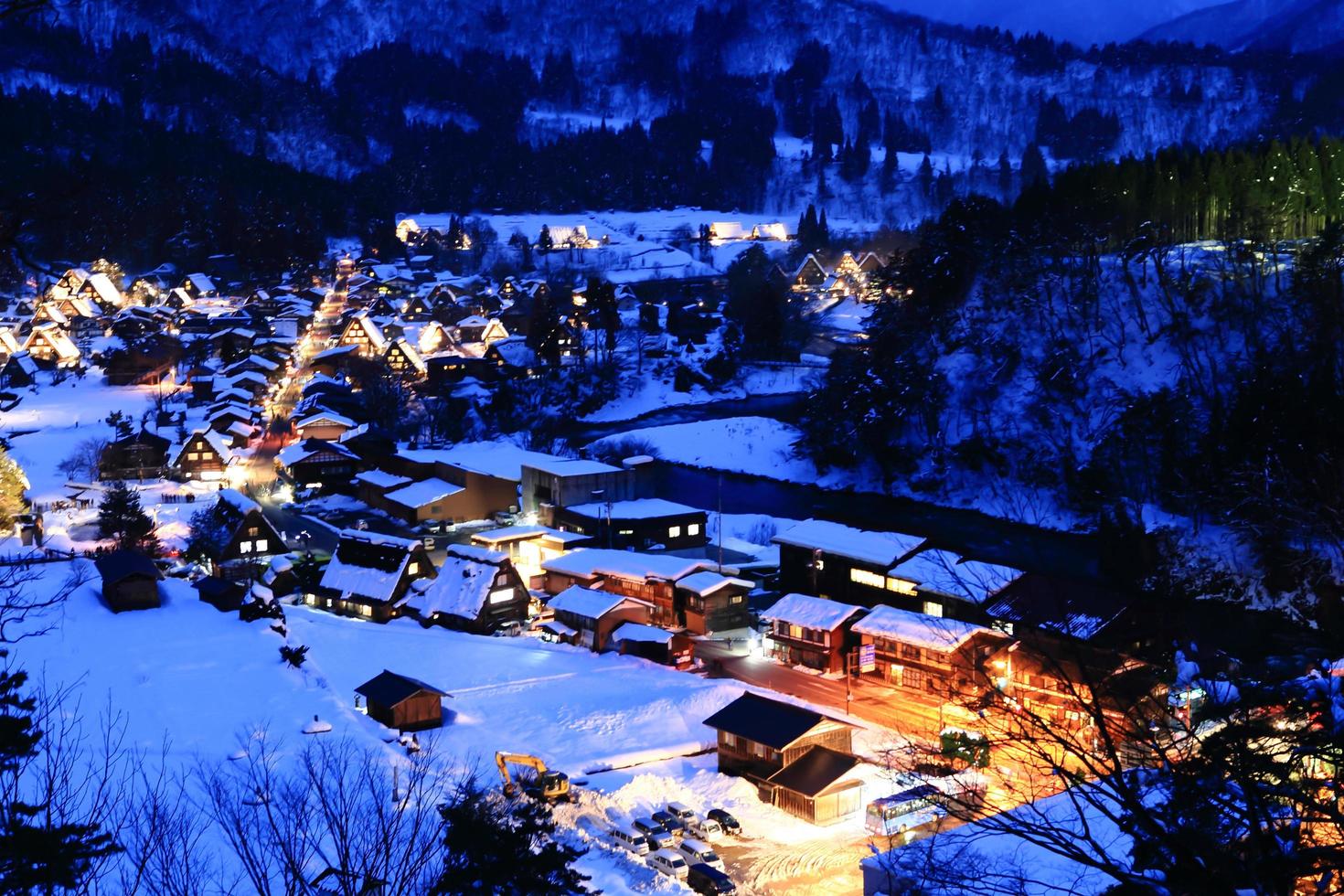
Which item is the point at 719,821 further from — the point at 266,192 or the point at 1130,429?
the point at 266,192

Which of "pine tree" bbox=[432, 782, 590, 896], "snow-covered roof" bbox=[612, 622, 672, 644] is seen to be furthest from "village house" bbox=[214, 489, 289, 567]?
"pine tree" bbox=[432, 782, 590, 896]

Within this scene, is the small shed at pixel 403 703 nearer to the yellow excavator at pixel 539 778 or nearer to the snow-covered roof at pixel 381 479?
the yellow excavator at pixel 539 778

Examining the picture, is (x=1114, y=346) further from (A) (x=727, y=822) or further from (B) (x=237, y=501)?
(B) (x=237, y=501)

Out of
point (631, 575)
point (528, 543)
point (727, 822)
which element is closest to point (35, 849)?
point (727, 822)

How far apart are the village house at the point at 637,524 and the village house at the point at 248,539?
11.2 feet

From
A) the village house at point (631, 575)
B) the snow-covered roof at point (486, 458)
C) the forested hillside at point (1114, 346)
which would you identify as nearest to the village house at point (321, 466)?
the snow-covered roof at point (486, 458)

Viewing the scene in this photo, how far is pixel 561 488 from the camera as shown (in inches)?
527

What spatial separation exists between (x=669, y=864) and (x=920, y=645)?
142 inches

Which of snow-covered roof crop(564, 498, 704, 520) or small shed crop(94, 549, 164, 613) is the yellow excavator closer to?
small shed crop(94, 549, 164, 613)

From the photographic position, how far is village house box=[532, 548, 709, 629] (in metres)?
10.0

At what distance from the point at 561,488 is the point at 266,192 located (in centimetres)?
2425

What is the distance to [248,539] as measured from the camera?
38.8ft

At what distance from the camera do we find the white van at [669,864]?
17.3ft

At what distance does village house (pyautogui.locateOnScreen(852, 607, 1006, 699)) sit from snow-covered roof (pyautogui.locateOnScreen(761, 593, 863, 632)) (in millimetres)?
168
